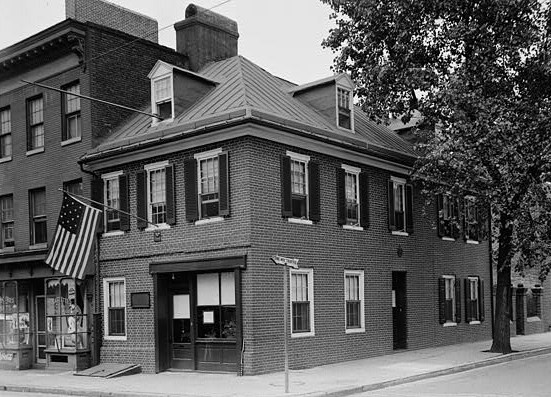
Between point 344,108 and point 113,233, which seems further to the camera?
point 344,108

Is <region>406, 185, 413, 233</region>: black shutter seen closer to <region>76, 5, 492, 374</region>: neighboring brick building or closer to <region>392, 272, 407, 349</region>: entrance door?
<region>76, 5, 492, 374</region>: neighboring brick building

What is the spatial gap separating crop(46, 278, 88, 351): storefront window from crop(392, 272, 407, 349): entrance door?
959 centimetres

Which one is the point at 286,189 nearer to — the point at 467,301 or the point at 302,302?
the point at 302,302

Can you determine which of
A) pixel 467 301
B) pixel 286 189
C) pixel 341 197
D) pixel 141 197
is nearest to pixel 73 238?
pixel 141 197

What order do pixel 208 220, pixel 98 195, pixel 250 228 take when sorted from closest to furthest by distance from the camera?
pixel 250 228, pixel 208 220, pixel 98 195

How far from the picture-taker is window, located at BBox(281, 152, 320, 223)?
65.4ft

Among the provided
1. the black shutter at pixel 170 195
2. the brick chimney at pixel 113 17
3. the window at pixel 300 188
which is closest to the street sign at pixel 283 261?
the window at pixel 300 188

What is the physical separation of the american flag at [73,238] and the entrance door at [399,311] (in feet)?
31.9

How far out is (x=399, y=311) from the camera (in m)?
25.0

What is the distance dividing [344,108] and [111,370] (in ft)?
33.2

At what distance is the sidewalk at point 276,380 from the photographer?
16.2m

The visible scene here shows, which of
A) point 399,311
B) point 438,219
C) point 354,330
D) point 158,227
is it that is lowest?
point 354,330

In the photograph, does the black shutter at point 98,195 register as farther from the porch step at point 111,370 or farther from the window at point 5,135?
the window at point 5,135

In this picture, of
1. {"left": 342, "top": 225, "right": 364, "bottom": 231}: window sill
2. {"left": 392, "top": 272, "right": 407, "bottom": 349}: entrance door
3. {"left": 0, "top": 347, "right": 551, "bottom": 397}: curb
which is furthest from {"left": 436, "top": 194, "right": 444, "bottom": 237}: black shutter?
{"left": 0, "top": 347, "right": 551, "bottom": 397}: curb
